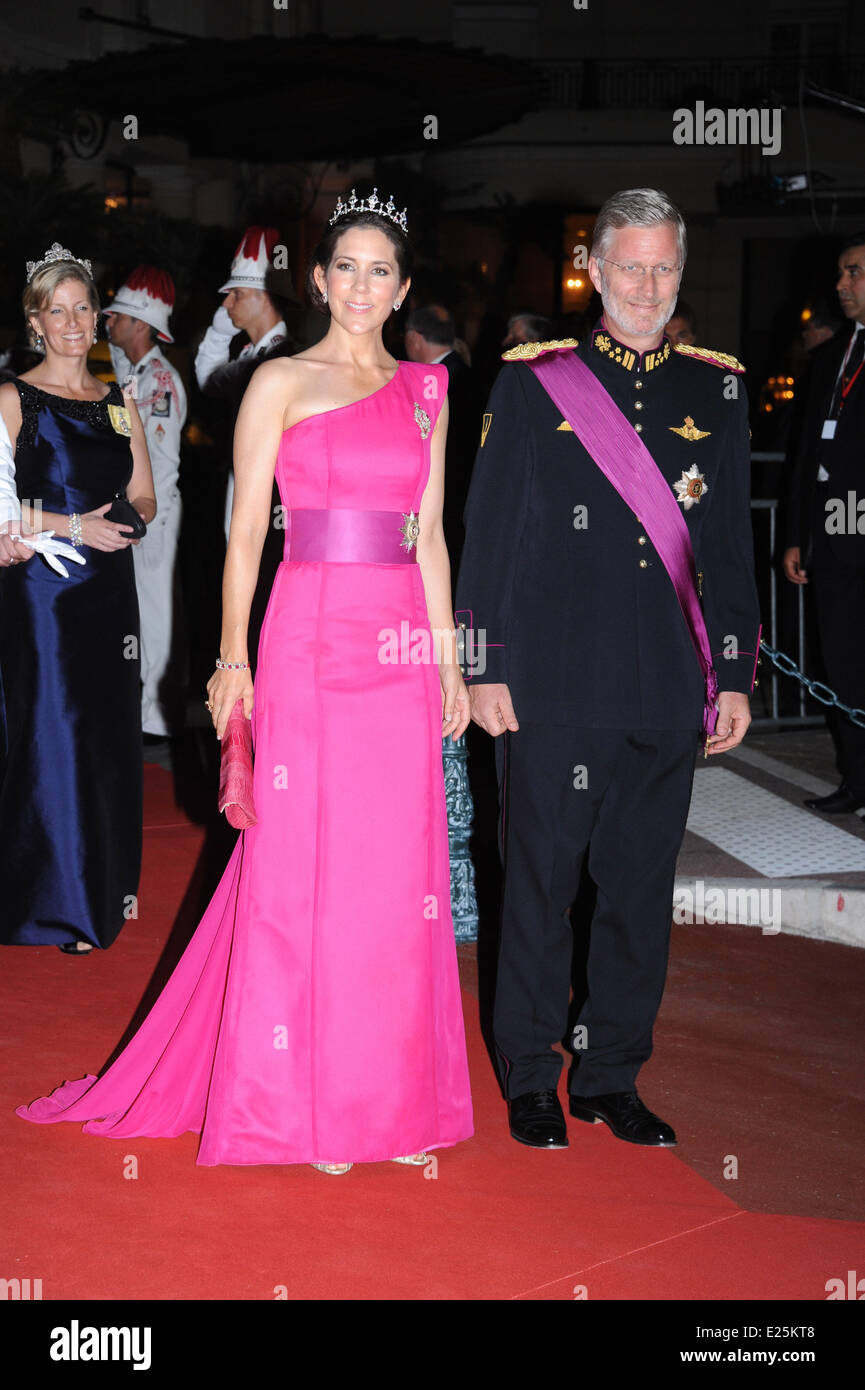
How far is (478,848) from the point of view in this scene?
5742 mm

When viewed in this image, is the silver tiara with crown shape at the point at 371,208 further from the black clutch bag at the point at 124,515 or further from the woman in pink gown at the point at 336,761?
the black clutch bag at the point at 124,515

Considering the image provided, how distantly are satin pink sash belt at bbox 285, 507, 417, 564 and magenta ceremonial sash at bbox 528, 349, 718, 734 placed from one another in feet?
1.38

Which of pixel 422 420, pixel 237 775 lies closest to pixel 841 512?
pixel 422 420

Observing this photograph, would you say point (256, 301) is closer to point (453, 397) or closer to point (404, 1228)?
point (453, 397)

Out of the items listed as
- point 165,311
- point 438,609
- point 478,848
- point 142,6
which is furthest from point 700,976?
point 142,6

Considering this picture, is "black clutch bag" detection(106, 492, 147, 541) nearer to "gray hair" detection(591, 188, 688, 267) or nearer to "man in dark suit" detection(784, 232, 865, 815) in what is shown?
"gray hair" detection(591, 188, 688, 267)

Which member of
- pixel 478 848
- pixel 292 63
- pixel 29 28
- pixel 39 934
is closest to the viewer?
pixel 39 934

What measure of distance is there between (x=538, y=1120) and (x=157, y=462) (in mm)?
4354

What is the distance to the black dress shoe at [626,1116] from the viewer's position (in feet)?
10.7

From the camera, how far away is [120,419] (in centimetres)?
462

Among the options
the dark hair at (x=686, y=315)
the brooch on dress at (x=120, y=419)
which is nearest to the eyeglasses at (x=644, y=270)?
the brooch on dress at (x=120, y=419)

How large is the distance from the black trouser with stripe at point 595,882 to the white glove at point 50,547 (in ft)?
5.30

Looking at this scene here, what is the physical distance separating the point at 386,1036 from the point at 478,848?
8.69ft

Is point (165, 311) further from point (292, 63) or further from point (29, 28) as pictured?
point (29, 28)
